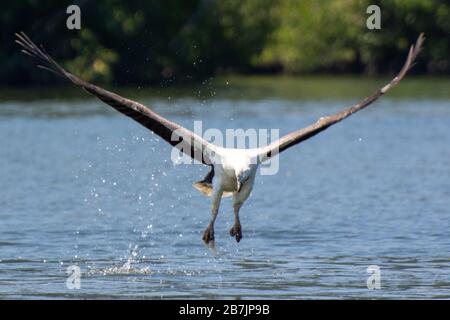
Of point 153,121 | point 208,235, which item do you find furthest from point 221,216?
point 153,121

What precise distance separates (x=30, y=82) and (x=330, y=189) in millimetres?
35207

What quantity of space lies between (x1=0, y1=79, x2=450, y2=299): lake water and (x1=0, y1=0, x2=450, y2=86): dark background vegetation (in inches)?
747

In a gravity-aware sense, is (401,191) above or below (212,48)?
below

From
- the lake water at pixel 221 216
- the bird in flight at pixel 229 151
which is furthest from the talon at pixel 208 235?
the lake water at pixel 221 216

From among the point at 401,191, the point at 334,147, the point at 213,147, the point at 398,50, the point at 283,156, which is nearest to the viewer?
the point at 213,147

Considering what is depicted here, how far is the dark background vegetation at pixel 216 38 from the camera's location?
2219 inches

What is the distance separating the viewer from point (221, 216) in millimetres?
19797

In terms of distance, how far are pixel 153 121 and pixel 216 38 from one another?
51.6 metres

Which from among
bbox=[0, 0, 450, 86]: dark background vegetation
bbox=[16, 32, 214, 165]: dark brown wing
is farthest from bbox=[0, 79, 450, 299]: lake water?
bbox=[0, 0, 450, 86]: dark background vegetation

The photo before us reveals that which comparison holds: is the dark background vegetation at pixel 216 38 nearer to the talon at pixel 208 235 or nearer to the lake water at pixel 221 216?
the lake water at pixel 221 216

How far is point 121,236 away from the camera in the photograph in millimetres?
17875

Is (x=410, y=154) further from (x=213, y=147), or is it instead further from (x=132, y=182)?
(x=213, y=147)
